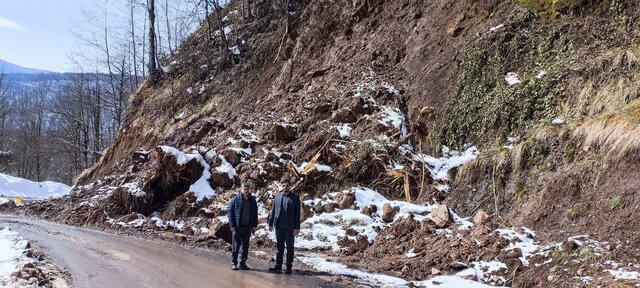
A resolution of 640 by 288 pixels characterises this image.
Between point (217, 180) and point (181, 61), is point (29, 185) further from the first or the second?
point (217, 180)

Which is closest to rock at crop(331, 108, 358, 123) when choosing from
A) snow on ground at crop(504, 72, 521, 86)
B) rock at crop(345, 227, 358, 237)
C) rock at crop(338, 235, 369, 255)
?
snow on ground at crop(504, 72, 521, 86)

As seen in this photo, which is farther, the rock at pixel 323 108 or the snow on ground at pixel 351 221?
the rock at pixel 323 108

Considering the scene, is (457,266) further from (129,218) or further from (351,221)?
(129,218)

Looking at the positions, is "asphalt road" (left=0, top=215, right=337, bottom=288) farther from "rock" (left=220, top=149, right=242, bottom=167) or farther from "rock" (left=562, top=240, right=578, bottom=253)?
"rock" (left=220, top=149, right=242, bottom=167)

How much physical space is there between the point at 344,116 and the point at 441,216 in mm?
6187

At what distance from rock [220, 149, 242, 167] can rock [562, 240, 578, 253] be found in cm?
1068

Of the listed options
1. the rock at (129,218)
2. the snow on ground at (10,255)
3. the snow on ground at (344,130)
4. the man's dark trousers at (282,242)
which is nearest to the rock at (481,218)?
the man's dark trousers at (282,242)

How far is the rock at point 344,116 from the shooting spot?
49.5 ft

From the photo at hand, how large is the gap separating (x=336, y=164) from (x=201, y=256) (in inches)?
215

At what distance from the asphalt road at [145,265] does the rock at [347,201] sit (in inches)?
123

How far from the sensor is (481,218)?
9273 millimetres

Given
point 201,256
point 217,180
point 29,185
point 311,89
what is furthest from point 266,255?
point 29,185

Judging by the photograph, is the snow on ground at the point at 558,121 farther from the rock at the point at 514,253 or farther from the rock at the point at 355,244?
the rock at the point at 355,244

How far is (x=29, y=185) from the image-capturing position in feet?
104
